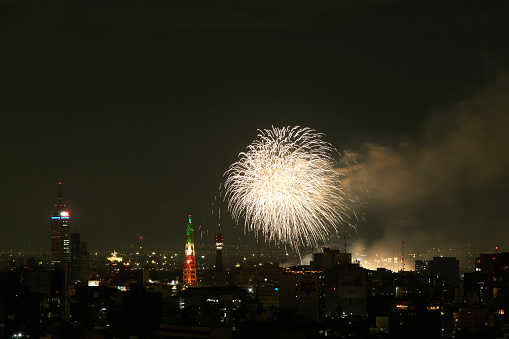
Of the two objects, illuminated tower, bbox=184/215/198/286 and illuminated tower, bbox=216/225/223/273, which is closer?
illuminated tower, bbox=184/215/198/286

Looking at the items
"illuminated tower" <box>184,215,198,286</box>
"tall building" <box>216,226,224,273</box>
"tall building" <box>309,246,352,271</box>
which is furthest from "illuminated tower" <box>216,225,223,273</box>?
"tall building" <box>309,246,352,271</box>

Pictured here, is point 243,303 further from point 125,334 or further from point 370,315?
point 125,334

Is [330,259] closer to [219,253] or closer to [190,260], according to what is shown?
[190,260]

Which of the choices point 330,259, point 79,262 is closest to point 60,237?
point 79,262

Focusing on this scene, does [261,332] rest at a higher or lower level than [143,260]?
lower

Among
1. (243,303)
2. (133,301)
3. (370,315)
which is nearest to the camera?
(133,301)

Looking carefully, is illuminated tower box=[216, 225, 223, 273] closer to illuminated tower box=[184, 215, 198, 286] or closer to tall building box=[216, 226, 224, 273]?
tall building box=[216, 226, 224, 273]

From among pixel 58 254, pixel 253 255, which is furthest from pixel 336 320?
pixel 253 255

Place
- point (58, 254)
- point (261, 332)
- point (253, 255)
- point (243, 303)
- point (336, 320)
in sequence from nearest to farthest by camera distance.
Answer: point (261, 332) → point (336, 320) → point (243, 303) → point (58, 254) → point (253, 255)
